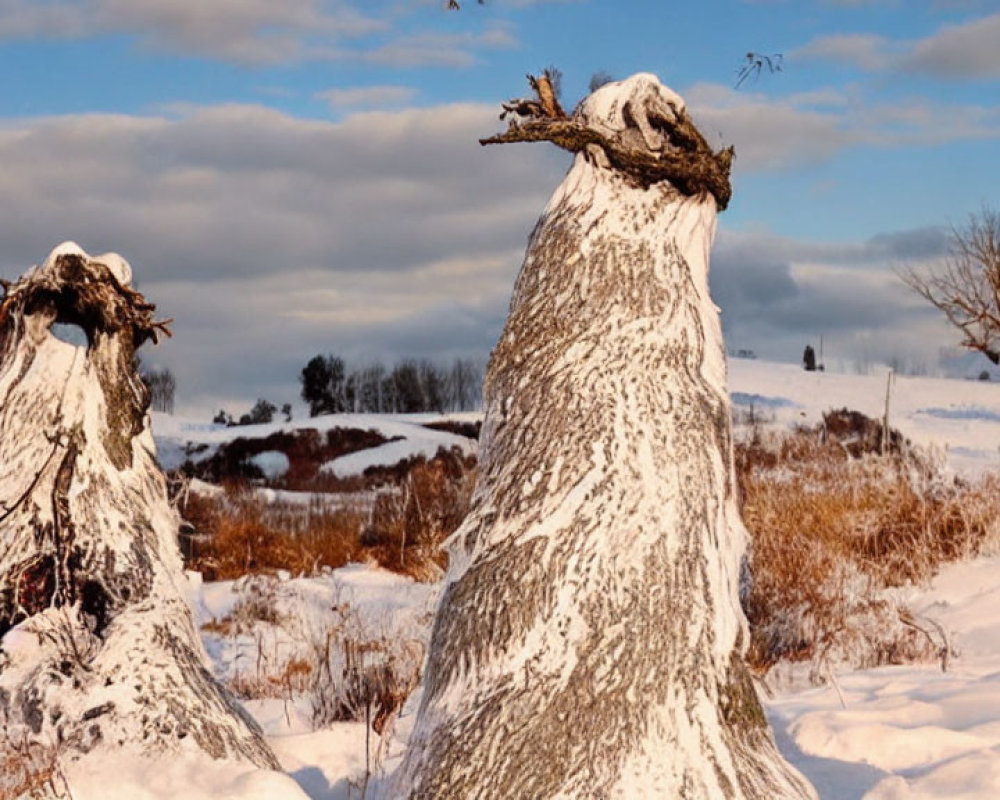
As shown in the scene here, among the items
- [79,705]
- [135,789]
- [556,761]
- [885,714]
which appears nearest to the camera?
[556,761]

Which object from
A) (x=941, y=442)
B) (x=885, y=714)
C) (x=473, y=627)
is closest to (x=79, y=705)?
(x=473, y=627)

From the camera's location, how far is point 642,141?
2688mm

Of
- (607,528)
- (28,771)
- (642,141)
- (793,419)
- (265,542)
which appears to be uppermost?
(642,141)

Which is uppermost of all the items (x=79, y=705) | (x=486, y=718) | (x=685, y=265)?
(x=685, y=265)

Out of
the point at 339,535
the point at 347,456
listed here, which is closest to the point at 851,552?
the point at 339,535

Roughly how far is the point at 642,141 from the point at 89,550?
210cm

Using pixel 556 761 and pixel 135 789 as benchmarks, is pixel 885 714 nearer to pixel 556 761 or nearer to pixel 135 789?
pixel 556 761

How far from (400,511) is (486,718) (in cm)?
1041

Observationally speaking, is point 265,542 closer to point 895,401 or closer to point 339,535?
point 339,535

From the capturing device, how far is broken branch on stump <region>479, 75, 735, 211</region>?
105 inches

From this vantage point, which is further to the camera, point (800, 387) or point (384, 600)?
point (800, 387)

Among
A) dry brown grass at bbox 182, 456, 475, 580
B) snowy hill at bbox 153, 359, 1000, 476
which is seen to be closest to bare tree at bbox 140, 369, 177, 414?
snowy hill at bbox 153, 359, 1000, 476

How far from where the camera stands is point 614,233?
2.65 metres

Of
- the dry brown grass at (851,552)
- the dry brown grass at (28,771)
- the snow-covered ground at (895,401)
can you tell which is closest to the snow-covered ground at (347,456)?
the snow-covered ground at (895,401)
